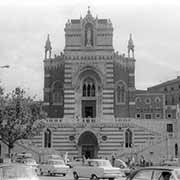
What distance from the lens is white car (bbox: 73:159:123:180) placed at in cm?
3177

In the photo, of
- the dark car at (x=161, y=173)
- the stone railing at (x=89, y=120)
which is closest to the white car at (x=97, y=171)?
the dark car at (x=161, y=173)

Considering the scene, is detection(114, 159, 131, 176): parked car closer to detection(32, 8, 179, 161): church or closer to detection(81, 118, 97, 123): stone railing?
detection(32, 8, 179, 161): church

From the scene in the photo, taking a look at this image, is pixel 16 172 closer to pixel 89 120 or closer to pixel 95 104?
pixel 89 120

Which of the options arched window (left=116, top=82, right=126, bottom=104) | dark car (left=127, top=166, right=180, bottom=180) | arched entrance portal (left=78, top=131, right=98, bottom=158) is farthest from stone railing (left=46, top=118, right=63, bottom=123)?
dark car (left=127, top=166, right=180, bottom=180)

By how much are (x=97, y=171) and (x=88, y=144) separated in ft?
108

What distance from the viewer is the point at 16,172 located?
18.4m

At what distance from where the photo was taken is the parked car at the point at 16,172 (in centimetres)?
1827

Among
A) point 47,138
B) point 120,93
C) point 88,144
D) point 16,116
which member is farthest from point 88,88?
point 16,116

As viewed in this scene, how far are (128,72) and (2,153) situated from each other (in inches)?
830

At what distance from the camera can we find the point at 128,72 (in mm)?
68812

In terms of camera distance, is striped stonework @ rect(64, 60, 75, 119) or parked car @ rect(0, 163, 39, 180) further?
striped stonework @ rect(64, 60, 75, 119)

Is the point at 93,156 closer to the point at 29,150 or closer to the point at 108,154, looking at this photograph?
the point at 108,154

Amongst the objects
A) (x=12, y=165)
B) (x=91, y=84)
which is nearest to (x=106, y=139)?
(x=91, y=84)

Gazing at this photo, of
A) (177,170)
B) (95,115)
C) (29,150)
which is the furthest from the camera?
(95,115)
